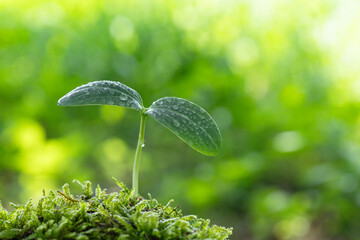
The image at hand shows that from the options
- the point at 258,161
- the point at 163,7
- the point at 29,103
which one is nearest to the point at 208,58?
the point at 163,7

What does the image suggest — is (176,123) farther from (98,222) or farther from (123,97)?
(98,222)

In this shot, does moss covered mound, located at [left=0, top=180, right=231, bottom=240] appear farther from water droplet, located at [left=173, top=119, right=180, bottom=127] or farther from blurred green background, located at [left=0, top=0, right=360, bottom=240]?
blurred green background, located at [left=0, top=0, right=360, bottom=240]

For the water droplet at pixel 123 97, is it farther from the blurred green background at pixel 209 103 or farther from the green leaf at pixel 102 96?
the blurred green background at pixel 209 103

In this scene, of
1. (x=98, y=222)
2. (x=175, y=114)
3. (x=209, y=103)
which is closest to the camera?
(x=98, y=222)

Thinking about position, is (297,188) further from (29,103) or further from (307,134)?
(29,103)

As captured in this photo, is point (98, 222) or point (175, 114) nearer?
Answer: point (98, 222)

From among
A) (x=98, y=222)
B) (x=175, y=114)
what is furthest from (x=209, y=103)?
(x=98, y=222)

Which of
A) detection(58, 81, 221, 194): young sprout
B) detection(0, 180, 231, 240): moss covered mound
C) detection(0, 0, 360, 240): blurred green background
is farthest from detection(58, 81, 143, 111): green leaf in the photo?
detection(0, 0, 360, 240): blurred green background
